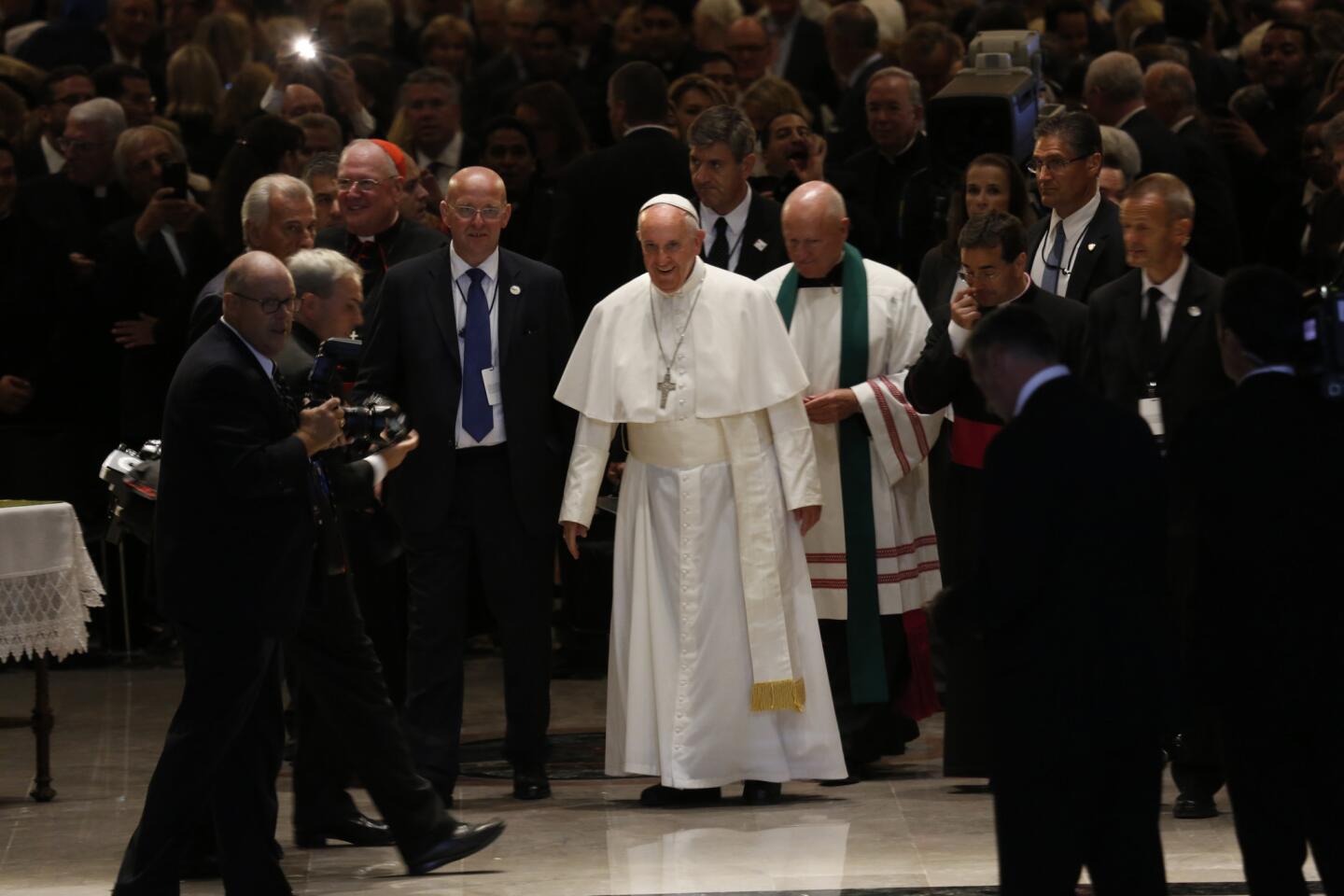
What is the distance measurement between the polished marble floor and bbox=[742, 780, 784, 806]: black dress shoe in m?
0.05

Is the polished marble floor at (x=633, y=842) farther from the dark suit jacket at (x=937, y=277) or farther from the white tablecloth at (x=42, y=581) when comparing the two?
the dark suit jacket at (x=937, y=277)

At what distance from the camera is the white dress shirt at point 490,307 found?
7.63 m

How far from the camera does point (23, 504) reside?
25.4ft

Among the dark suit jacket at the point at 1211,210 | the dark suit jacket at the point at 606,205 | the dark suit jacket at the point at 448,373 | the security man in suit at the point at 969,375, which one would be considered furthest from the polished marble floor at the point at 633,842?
the dark suit jacket at the point at 1211,210

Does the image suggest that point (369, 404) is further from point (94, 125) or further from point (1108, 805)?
point (94, 125)

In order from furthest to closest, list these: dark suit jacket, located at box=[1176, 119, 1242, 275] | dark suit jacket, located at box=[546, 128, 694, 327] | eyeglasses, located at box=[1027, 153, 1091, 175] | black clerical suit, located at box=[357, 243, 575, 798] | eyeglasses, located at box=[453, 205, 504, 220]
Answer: dark suit jacket, located at box=[1176, 119, 1242, 275] < dark suit jacket, located at box=[546, 128, 694, 327] < eyeglasses, located at box=[1027, 153, 1091, 175] < eyeglasses, located at box=[453, 205, 504, 220] < black clerical suit, located at box=[357, 243, 575, 798]

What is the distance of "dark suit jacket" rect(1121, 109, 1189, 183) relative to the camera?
384 inches

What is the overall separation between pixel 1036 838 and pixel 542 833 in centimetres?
247

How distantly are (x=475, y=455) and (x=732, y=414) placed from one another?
846 mm

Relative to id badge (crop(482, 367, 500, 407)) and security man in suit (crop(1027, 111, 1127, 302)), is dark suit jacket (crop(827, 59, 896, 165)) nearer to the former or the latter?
security man in suit (crop(1027, 111, 1127, 302))

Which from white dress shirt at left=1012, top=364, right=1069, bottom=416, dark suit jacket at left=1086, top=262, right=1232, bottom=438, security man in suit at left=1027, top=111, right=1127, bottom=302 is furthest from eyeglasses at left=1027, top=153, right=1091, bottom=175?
white dress shirt at left=1012, top=364, right=1069, bottom=416

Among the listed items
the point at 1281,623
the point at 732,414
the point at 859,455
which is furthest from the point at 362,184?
the point at 1281,623

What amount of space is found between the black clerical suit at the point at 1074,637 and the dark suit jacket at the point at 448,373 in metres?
2.84

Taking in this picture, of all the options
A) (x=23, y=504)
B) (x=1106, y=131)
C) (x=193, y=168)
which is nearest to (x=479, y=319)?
(x=23, y=504)
